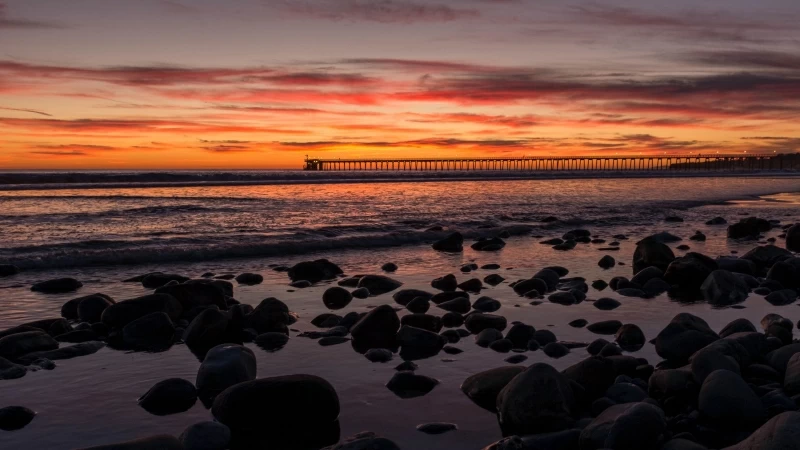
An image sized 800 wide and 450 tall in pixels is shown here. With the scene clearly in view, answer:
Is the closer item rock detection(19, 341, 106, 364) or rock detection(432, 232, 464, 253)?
rock detection(19, 341, 106, 364)

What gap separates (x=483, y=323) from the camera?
783cm

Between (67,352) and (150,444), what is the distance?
329 cm

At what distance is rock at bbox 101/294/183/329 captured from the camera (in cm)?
796

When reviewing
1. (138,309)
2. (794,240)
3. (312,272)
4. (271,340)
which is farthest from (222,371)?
(794,240)

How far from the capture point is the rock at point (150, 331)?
24.6 feet

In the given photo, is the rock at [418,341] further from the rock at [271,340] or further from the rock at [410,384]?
the rock at [271,340]

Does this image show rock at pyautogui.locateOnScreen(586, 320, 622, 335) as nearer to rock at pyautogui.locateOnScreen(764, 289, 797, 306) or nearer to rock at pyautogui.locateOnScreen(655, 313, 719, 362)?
rock at pyautogui.locateOnScreen(655, 313, 719, 362)

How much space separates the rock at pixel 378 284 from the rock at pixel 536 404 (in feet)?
17.6

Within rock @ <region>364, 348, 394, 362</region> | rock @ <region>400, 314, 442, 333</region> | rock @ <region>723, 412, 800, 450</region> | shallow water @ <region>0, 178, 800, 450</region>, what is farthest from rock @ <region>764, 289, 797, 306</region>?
rock @ <region>723, 412, 800, 450</region>

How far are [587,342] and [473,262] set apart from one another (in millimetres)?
6310

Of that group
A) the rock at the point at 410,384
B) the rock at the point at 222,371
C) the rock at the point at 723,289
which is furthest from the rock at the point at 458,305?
the rock at the point at 723,289

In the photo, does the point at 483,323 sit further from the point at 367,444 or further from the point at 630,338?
the point at 367,444

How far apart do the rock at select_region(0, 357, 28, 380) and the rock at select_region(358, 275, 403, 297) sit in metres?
5.21

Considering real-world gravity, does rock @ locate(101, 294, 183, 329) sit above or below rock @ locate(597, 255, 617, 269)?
above
